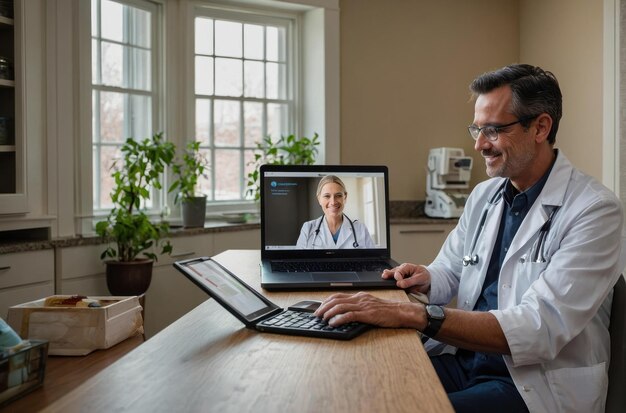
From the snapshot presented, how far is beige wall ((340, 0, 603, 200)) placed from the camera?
15.4ft

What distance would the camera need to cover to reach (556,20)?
182 inches

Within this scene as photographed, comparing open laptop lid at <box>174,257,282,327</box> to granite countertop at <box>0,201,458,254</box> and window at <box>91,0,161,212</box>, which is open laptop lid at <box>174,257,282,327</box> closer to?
granite countertop at <box>0,201,458,254</box>

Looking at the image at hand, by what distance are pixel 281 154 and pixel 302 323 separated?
3344 millimetres

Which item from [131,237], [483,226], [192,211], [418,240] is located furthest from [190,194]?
[483,226]

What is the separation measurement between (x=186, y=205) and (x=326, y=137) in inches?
49.3

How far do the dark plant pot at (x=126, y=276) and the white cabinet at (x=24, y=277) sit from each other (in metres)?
0.30

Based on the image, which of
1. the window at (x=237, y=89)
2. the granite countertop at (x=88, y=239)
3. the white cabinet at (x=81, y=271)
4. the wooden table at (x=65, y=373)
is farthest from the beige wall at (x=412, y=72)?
the wooden table at (x=65, y=373)

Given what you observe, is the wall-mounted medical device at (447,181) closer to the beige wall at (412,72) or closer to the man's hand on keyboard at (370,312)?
the beige wall at (412,72)

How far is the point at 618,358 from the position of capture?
1.45 metres

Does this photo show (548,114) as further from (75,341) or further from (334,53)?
(334,53)

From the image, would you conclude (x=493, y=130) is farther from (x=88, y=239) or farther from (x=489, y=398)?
(x=88, y=239)

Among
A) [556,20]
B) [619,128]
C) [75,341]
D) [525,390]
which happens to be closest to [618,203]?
[525,390]

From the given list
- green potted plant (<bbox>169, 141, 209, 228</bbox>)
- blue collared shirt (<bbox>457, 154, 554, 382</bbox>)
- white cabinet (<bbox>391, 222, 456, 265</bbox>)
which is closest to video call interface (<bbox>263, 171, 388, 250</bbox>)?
blue collared shirt (<bbox>457, 154, 554, 382</bbox>)

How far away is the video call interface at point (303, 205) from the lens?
1994 mm
